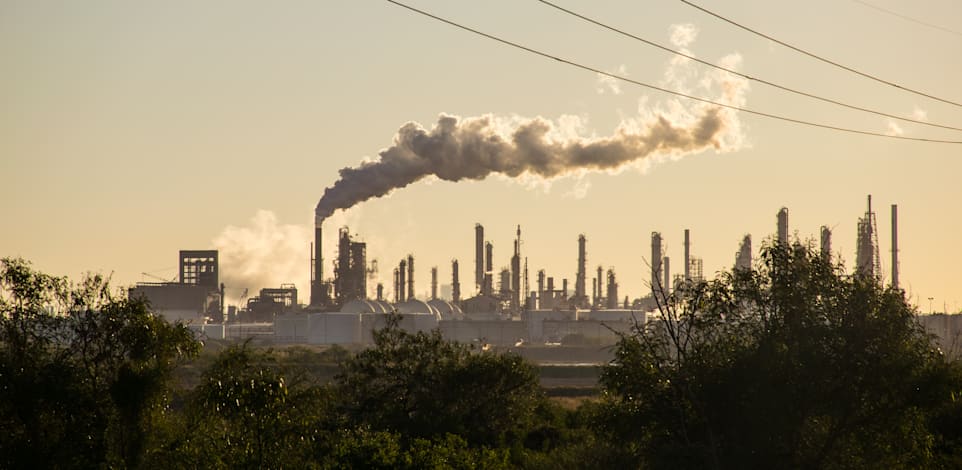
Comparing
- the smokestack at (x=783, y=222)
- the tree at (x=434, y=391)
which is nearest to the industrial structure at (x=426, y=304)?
the smokestack at (x=783, y=222)

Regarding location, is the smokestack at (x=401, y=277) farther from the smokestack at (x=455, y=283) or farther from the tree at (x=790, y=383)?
the tree at (x=790, y=383)

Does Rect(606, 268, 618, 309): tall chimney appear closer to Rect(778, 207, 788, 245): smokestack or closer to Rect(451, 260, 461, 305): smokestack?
Rect(451, 260, 461, 305): smokestack

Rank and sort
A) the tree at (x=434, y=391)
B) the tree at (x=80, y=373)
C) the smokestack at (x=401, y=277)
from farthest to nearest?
1. the smokestack at (x=401, y=277)
2. the tree at (x=434, y=391)
3. the tree at (x=80, y=373)

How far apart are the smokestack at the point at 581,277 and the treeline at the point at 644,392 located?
138586 millimetres

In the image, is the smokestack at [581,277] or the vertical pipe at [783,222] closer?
the vertical pipe at [783,222]

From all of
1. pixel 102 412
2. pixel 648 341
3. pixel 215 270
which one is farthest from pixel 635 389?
pixel 215 270

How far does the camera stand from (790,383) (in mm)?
24812

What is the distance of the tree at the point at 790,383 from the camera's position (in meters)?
24.7

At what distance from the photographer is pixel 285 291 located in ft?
561

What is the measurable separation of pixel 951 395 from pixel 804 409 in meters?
3.15

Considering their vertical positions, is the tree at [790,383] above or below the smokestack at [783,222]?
below

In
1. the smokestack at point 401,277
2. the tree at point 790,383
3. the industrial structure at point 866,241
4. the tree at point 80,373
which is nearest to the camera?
the tree at point 790,383

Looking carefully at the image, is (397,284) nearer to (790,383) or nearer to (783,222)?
(783,222)

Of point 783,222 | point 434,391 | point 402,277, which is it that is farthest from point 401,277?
point 434,391
